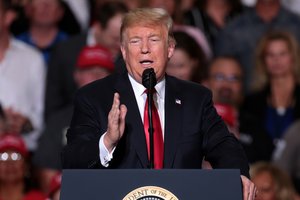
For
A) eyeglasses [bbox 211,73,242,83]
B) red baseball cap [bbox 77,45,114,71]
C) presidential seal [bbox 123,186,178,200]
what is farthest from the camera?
eyeglasses [bbox 211,73,242,83]

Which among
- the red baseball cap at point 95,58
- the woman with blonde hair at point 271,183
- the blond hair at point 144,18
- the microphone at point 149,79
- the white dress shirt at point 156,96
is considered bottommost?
the woman with blonde hair at point 271,183

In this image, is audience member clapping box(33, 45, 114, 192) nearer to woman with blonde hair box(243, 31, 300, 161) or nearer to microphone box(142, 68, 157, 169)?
woman with blonde hair box(243, 31, 300, 161)

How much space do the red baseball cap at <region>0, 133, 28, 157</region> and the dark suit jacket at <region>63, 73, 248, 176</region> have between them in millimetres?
3072

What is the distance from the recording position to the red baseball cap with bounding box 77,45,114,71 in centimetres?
707

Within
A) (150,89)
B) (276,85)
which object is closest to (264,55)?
(276,85)

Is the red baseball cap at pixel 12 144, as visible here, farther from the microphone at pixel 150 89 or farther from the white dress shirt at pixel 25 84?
the microphone at pixel 150 89

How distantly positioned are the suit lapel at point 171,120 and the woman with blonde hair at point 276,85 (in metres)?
3.83

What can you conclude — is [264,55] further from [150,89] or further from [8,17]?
[150,89]

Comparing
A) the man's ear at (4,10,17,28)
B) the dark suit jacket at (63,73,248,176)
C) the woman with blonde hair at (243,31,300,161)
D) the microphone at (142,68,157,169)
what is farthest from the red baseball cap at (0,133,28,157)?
the microphone at (142,68,157,169)

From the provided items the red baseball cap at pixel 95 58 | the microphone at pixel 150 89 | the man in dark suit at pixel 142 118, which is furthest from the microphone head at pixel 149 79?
the red baseball cap at pixel 95 58

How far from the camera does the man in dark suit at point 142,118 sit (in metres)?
3.65

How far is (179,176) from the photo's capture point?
3.33m

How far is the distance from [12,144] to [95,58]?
0.86 m

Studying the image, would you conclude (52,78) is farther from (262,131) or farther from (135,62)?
(135,62)
